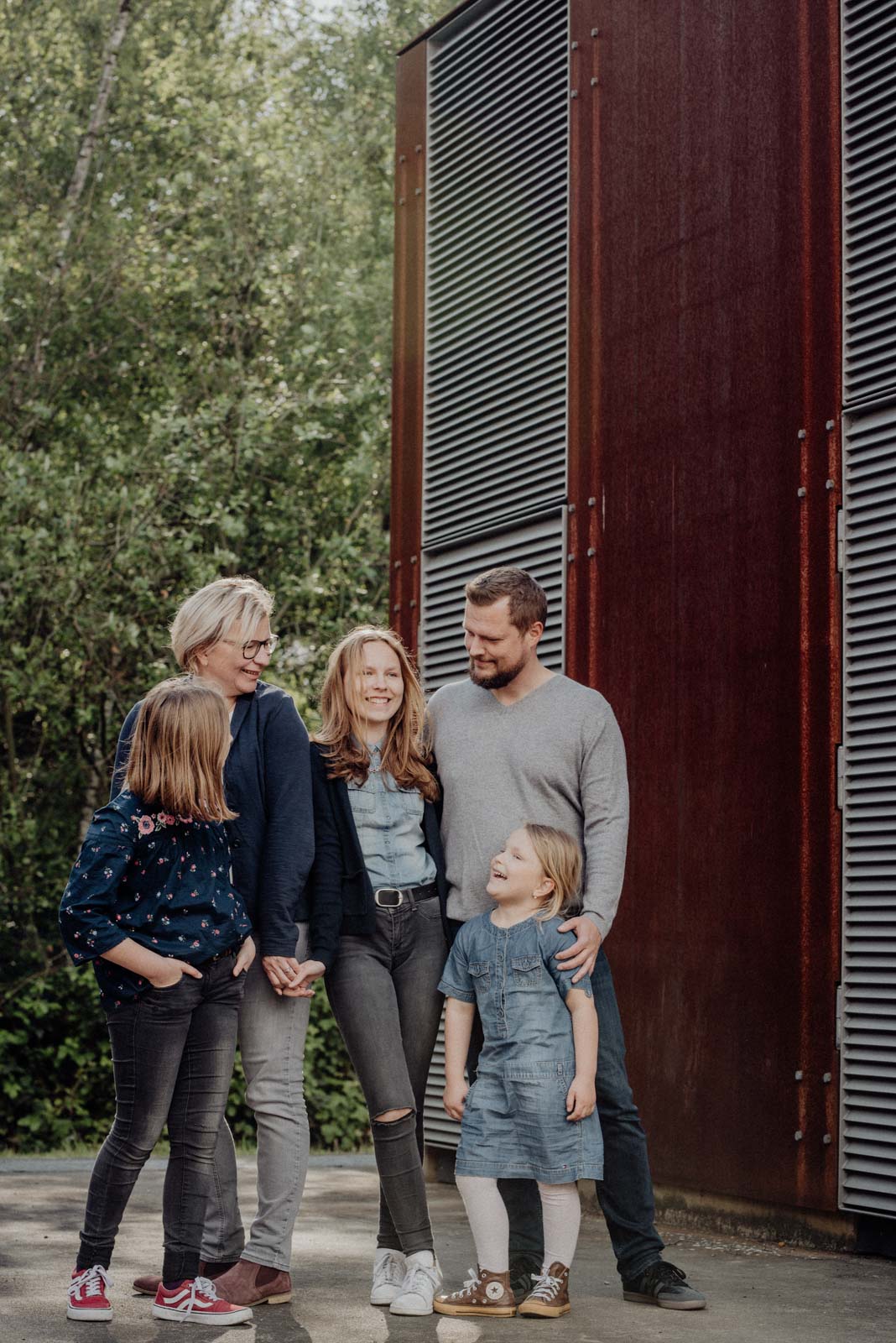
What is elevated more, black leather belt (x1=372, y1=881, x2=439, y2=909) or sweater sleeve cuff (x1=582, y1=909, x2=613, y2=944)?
black leather belt (x1=372, y1=881, x2=439, y2=909)

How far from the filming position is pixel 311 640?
15.0m

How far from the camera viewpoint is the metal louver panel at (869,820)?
554 cm

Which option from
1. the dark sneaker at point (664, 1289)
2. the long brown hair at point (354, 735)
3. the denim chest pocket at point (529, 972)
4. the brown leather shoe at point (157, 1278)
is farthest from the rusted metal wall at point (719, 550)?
the brown leather shoe at point (157, 1278)

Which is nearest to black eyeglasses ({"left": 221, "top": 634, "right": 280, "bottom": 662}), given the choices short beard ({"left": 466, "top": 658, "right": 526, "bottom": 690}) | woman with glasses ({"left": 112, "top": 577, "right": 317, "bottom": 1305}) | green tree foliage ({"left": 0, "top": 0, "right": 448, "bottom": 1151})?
woman with glasses ({"left": 112, "top": 577, "right": 317, "bottom": 1305})

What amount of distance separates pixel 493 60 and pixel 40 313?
772cm

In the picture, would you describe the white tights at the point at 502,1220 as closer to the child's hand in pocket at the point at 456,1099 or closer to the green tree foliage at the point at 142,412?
the child's hand in pocket at the point at 456,1099

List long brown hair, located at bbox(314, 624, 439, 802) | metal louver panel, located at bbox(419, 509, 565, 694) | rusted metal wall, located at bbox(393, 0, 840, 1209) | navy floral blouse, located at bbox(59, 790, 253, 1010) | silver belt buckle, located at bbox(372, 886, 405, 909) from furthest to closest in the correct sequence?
metal louver panel, located at bbox(419, 509, 565, 694)
rusted metal wall, located at bbox(393, 0, 840, 1209)
long brown hair, located at bbox(314, 624, 439, 802)
silver belt buckle, located at bbox(372, 886, 405, 909)
navy floral blouse, located at bbox(59, 790, 253, 1010)

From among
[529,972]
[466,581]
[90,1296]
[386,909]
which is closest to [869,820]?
[529,972]

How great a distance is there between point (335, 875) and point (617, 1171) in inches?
45.1

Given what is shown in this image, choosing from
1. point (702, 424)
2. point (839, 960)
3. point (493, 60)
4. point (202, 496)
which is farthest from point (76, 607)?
point (839, 960)

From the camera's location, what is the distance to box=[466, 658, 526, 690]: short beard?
4840 millimetres

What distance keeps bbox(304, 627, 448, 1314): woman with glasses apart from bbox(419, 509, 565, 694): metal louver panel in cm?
250

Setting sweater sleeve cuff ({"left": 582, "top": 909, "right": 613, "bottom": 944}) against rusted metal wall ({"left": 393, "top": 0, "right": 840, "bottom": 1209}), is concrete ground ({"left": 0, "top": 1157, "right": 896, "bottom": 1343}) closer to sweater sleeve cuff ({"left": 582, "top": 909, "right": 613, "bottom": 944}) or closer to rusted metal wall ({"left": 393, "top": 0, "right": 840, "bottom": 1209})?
rusted metal wall ({"left": 393, "top": 0, "right": 840, "bottom": 1209})

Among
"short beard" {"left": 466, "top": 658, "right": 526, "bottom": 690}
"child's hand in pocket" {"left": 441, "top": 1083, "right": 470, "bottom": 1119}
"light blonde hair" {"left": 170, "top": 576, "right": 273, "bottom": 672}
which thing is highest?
"light blonde hair" {"left": 170, "top": 576, "right": 273, "bottom": 672}
